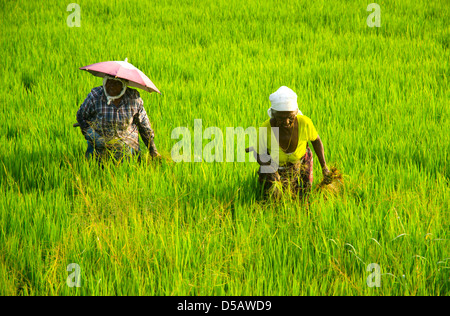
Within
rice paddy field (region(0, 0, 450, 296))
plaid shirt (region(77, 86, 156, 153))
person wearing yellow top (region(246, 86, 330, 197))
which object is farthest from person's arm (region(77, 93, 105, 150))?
person wearing yellow top (region(246, 86, 330, 197))

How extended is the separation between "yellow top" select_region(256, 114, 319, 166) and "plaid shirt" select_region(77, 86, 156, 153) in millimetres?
1058

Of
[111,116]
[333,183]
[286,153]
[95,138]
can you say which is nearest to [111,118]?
[111,116]

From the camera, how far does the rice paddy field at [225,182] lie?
2.02 m

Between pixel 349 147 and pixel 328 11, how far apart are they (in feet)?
18.2

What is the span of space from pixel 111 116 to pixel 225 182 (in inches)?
40.3

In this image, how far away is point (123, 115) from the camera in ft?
9.87

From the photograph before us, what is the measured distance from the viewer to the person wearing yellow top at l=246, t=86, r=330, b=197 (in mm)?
2654

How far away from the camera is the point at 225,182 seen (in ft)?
9.59

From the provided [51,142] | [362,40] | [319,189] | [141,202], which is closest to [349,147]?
[319,189]

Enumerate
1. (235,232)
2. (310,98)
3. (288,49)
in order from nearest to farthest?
1. (235,232)
2. (310,98)
3. (288,49)

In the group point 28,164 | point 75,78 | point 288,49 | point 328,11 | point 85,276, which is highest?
point 328,11

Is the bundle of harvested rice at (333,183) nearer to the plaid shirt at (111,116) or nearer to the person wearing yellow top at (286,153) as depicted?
the person wearing yellow top at (286,153)

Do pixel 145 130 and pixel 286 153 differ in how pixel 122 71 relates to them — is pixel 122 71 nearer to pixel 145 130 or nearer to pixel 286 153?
pixel 145 130

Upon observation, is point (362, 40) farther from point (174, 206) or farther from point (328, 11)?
point (174, 206)
